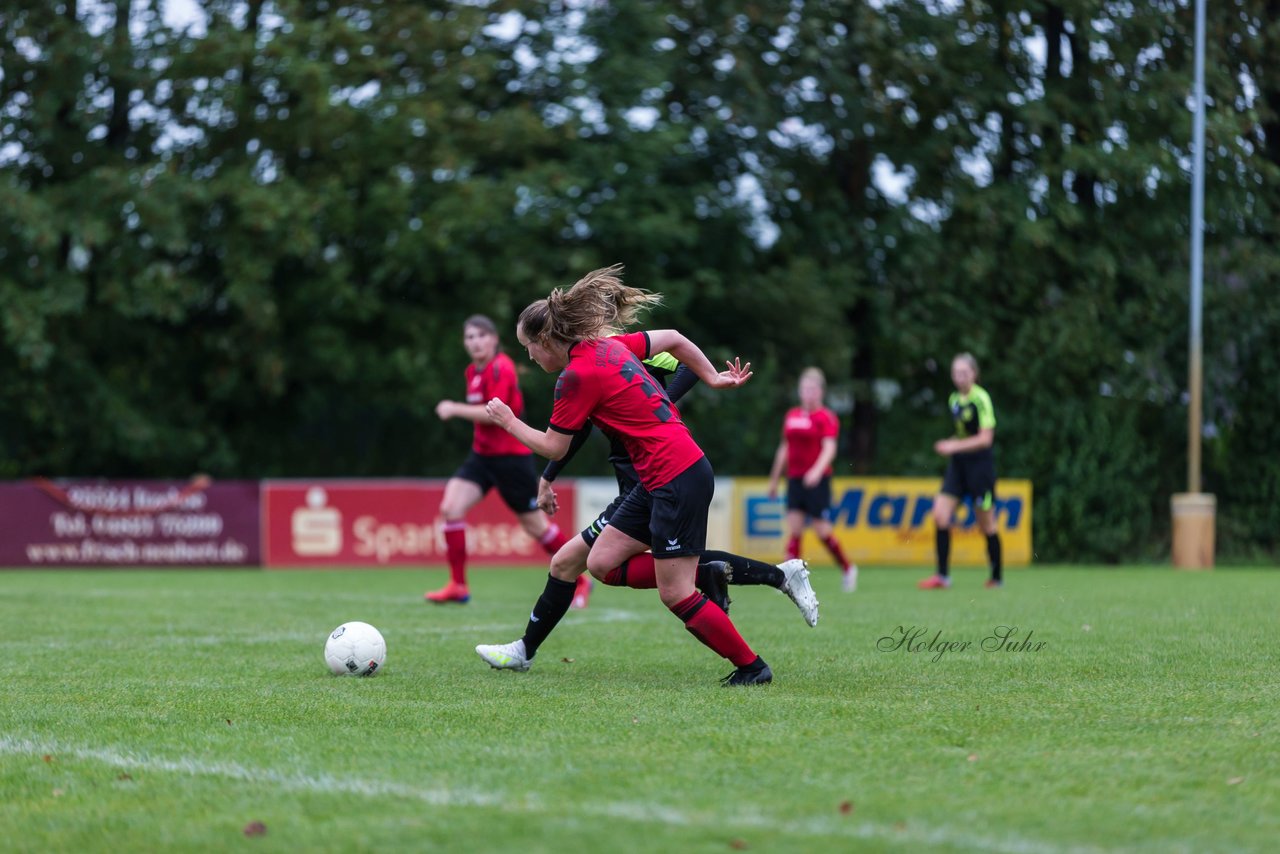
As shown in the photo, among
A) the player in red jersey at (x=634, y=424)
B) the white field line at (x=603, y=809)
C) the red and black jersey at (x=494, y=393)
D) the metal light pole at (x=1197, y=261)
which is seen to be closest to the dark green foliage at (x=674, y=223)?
the metal light pole at (x=1197, y=261)

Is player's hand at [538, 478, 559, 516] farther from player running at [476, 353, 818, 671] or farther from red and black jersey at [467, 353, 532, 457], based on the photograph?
red and black jersey at [467, 353, 532, 457]

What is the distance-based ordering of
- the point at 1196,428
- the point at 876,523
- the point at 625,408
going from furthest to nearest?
the point at 1196,428 → the point at 876,523 → the point at 625,408

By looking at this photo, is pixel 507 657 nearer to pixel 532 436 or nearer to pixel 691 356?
pixel 532 436

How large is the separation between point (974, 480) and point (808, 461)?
1630 millimetres

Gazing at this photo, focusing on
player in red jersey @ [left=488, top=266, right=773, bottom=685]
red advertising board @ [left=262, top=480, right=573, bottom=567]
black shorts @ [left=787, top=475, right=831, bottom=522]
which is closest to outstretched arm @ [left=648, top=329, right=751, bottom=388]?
player in red jersey @ [left=488, top=266, right=773, bottom=685]

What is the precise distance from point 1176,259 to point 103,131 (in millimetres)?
16360

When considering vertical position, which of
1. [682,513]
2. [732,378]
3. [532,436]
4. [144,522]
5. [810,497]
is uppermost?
[732,378]

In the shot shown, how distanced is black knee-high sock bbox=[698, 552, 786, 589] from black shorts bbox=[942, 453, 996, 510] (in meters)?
7.39

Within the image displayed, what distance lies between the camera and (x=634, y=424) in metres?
6.36

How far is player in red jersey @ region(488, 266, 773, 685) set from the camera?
6262 mm

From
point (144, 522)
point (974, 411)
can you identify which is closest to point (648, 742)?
point (974, 411)

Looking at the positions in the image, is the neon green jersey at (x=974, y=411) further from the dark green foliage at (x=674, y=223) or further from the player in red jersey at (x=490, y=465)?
the dark green foliage at (x=674, y=223)

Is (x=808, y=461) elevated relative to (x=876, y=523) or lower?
elevated

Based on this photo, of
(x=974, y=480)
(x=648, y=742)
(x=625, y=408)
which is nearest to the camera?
(x=648, y=742)
